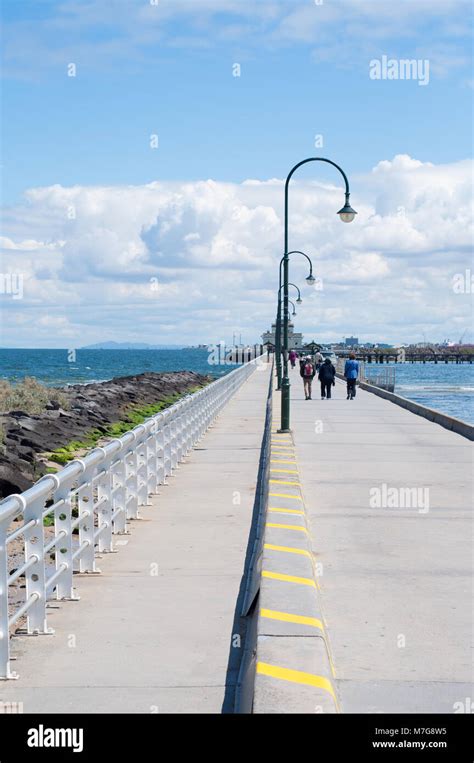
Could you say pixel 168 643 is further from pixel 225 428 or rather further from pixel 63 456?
pixel 225 428

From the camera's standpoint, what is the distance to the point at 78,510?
10789 millimetres

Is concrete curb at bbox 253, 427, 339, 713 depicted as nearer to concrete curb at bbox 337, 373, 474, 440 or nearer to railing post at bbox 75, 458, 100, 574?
railing post at bbox 75, 458, 100, 574

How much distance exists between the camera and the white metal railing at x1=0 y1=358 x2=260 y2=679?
6875mm

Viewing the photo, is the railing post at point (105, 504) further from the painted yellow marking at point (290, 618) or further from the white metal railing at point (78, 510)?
the painted yellow marking at point (290, 618)

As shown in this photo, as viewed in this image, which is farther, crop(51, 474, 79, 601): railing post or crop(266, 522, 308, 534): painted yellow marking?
crop(266, 522, 308, 534): painted yellow marking

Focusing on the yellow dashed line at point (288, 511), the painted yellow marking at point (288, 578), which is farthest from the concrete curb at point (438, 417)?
the painted yellow marking at point (288, 578)

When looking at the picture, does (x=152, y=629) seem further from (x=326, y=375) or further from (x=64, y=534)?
(x=326, y=375)

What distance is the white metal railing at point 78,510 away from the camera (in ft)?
22.6

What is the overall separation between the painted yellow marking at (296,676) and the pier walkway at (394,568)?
0.35 m

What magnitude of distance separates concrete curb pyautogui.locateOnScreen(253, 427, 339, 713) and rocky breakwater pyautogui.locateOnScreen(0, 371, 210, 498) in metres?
6.83

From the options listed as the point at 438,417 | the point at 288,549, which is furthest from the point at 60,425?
the point at 288,549

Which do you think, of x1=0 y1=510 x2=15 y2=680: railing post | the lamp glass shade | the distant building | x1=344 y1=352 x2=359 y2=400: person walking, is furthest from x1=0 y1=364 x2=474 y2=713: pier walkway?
the distant building
